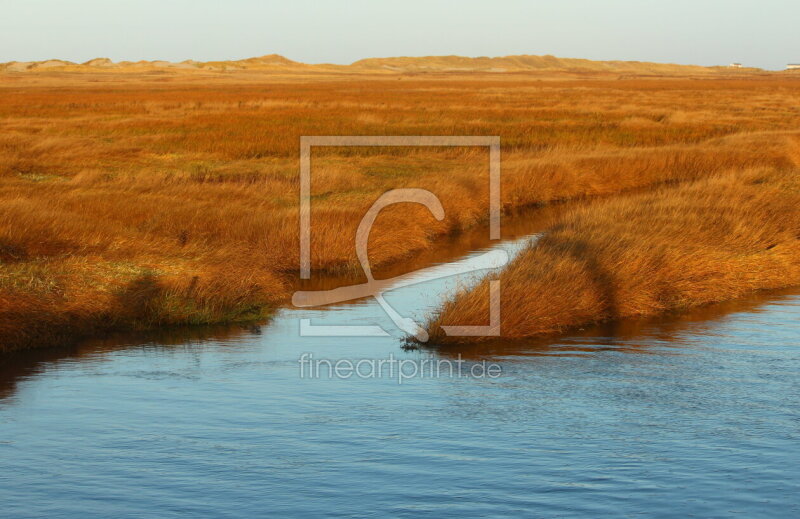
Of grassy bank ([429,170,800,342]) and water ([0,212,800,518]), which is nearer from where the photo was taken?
water ([0,212,800,518])

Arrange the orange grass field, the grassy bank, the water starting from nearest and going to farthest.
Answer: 1. the water
2. the grassy bank
3. the orange grass field

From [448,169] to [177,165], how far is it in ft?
26.9

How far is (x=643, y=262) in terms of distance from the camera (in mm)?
14930

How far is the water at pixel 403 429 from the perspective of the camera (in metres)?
7.87

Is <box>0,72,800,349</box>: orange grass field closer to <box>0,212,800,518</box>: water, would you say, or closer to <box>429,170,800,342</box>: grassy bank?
<box>429,170,800,342</box>: grassy bank

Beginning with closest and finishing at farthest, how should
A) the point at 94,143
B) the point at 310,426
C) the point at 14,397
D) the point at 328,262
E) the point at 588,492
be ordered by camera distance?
the point at 588,492, the point at 310,426, the point at 14,397, the point at 328,262, the point at 94,143

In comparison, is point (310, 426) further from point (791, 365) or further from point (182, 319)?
point (791, 365)

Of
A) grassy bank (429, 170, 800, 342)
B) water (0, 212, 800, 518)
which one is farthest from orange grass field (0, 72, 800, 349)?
water (0, 212, 800, 518)

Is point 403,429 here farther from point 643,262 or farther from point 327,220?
point 327,220

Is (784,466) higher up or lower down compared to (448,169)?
lower down

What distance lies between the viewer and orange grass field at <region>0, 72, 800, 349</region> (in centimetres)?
1352

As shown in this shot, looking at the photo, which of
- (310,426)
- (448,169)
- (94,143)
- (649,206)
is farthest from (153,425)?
(94,143)

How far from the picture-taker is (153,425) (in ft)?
31.3

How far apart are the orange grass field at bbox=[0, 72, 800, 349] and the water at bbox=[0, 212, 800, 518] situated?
2.97 ft
